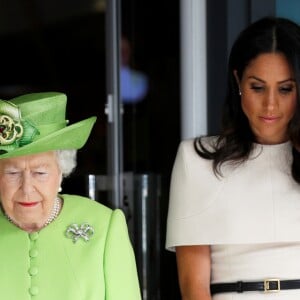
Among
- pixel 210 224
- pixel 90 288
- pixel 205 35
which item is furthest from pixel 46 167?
Answer: pixel 205 35

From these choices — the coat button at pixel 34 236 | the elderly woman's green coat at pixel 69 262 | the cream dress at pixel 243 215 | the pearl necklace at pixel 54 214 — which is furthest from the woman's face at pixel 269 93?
the coat button at pixel 34 236

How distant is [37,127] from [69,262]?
41cm

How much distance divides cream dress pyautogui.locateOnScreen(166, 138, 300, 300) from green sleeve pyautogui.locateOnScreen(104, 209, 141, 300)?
0.97ft

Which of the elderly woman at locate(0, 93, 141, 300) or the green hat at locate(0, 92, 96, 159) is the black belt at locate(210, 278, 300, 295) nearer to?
the elderly woman at locate(0, 93, 141, 300)

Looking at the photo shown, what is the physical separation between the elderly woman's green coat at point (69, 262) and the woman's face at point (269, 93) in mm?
560

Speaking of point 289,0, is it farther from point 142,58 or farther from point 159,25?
point 142,58

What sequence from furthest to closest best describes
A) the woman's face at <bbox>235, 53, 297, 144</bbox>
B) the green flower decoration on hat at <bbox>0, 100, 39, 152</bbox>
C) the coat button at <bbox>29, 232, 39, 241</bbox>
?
the woman's face at <bbox>235, 53, 297, 144</bbox> → the coat button at <bbox>29, 232, 39, 241</bbox> → the green flower decoration on hat at <bbox>0, 100, 39, 152</bbox>

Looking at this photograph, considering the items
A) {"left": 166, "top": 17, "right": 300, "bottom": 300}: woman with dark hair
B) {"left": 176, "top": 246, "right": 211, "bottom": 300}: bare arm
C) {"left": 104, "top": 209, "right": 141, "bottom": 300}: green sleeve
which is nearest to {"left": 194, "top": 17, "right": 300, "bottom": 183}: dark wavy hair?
{"left": 166, "top": 17, "right": 300, "bottom": 300}: woman with dark hair

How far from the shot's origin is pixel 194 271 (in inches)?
106

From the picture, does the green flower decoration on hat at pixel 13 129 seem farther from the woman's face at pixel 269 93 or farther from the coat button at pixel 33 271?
the woman's face at pixel 269 93

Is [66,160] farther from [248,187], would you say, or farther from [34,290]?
[248,187]

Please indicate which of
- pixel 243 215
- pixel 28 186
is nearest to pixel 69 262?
pixel 28 186

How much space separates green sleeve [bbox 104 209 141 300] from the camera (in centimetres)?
246

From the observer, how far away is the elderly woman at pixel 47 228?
244cm
